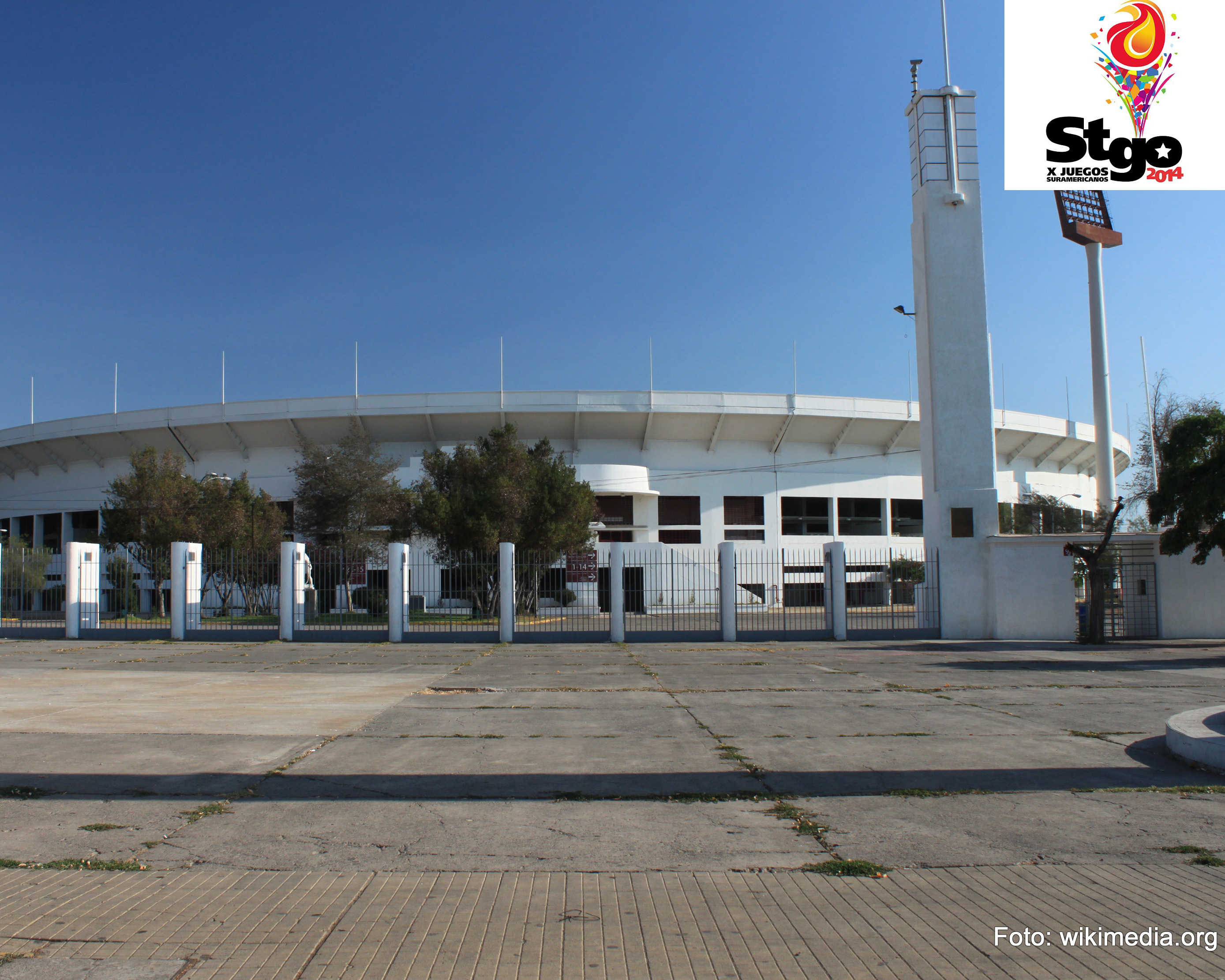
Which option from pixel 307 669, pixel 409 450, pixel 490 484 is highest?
Result: pixel 409 450

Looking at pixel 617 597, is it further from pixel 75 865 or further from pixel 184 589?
pixel 75 865

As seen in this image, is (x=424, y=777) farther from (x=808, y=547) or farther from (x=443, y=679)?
(x=808, y=547)

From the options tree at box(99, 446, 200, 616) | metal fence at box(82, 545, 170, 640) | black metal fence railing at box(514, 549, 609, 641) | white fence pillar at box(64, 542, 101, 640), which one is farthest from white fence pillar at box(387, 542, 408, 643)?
tree at box(99, 446, 200, 616)

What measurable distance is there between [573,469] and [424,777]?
28.3m

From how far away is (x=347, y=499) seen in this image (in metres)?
37.8

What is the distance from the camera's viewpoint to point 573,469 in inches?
1357

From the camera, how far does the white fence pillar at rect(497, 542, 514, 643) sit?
21.5m

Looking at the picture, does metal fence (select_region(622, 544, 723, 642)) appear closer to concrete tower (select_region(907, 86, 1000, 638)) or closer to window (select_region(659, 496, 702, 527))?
window (select_region(659, 496, 702, 527))

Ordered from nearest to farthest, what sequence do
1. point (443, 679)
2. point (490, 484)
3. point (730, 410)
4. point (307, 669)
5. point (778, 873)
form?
1. point (778, 873)
2. point (443, 679)
3. point (307, 669)
4. point (490, 484)
5. point (730, 410)

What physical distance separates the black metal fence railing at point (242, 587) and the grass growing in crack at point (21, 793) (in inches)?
692

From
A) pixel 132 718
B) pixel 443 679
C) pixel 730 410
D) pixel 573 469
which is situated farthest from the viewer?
pixel 730 410

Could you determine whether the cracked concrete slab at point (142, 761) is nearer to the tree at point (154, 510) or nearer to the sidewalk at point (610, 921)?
the sidewalk at point (610, 921)

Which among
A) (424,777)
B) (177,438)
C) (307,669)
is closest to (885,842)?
(424,777)

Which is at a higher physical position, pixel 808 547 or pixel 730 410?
pixel 730 410
